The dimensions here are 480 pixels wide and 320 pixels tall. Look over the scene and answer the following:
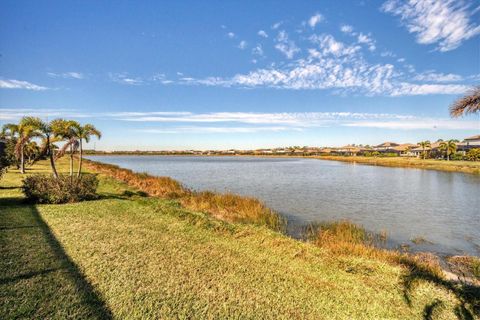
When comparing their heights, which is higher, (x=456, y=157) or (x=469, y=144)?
(x=469, y=144)

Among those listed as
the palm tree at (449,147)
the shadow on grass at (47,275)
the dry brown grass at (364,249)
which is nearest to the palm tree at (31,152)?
the shadow on grass at (47,275)

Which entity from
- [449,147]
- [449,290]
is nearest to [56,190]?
→ [449,290]

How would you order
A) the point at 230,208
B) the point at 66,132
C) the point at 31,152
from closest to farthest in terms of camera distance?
the point at 230,208 → the point at 66,132 → the point at 31,152

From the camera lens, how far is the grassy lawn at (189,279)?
4.51 metres

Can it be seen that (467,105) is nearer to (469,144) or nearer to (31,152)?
(31,152)

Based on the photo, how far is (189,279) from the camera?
5.49 metres

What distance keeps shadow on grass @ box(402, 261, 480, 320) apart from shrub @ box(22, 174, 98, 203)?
43.5ft

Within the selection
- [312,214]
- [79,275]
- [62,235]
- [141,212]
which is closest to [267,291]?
[79,275]

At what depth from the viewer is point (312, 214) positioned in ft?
50.5

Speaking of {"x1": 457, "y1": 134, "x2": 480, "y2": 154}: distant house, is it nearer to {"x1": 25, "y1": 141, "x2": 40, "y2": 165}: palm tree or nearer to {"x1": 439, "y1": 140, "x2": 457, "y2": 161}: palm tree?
{"x1": 439, "y1": 140, "x2": 457, "y2": 161}: palm tree

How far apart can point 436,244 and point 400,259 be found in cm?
474

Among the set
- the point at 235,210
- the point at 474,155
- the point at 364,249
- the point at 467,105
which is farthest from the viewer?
the point at 474,155

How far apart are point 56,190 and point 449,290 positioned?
14.2 m

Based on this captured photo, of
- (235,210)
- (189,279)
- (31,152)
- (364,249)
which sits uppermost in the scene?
(31,152)
